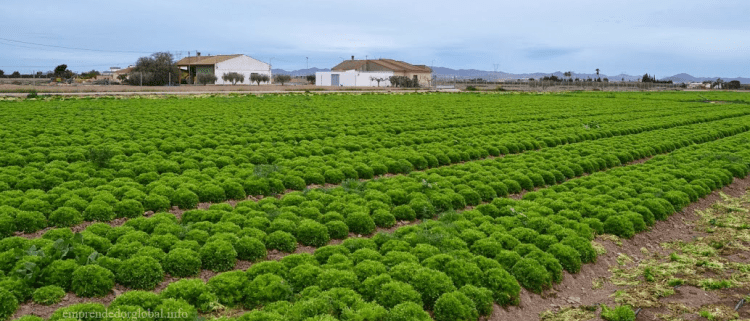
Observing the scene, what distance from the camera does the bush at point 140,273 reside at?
A: 1121cm

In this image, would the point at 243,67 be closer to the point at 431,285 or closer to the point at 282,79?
the point at 282,79

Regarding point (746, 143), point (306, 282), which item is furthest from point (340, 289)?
point (746, 143)

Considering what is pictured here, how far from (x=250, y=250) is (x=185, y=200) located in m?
5.01

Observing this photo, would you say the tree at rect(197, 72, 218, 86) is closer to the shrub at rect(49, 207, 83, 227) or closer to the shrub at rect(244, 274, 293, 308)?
the shrub at rect(49, 207, 83, 227)

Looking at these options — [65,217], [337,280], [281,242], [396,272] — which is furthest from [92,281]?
[396,272]

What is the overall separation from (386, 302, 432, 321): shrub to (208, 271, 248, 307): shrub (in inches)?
121

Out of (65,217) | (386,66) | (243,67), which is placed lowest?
(65,217)

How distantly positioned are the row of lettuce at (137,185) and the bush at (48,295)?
4311 mm

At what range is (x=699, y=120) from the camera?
4697 centimetres

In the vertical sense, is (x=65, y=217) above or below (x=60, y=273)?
above

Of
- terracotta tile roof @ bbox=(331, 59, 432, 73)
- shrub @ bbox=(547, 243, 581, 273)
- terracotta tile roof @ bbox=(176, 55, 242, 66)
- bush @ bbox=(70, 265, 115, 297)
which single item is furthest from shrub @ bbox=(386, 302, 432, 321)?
terracotta tile roof @ bbox=(331, 59, 432, 73)

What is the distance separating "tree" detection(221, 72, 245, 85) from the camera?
356ft

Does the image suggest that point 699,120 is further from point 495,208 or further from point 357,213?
point 357,213

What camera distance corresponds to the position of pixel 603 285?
13.1 m
